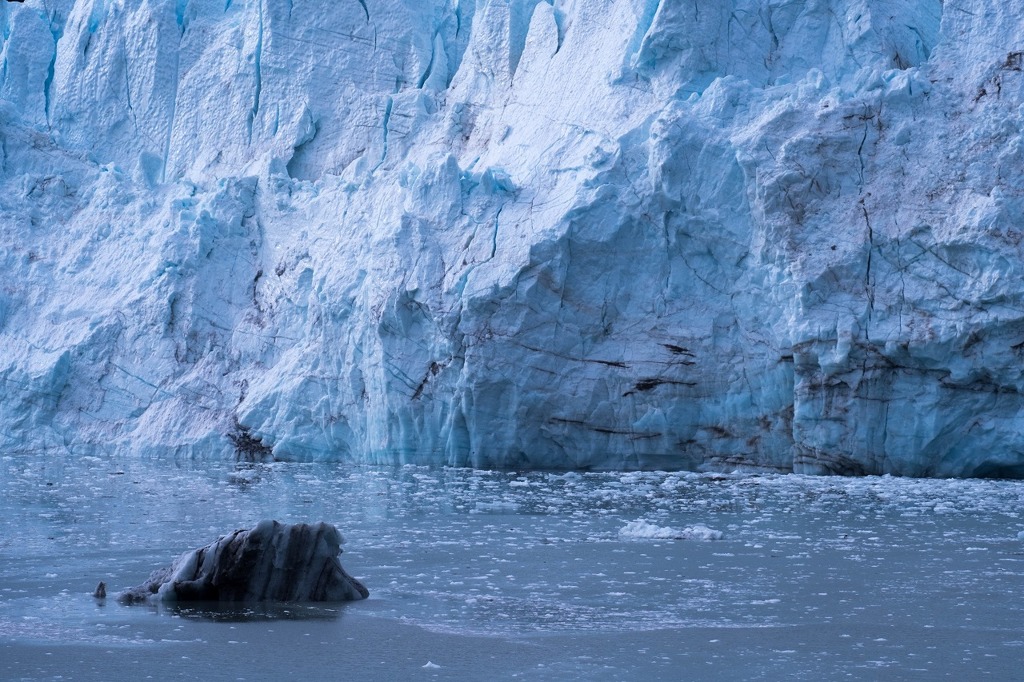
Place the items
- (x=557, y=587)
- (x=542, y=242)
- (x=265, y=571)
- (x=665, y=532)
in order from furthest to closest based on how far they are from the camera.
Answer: (x=542, y=242) → (x=665, y=532) → (x=557, y=587) → (x=265, y=571)

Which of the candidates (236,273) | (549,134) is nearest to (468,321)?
(549,134)

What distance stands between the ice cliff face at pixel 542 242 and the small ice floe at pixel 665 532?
15.4 feet

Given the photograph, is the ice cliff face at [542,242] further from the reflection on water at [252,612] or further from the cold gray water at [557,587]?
the reflection on water at [252,612]

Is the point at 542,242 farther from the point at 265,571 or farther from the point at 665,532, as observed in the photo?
the point at 265,571

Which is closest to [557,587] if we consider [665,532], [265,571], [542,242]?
[265,571]

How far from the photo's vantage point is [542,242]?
39.9ft

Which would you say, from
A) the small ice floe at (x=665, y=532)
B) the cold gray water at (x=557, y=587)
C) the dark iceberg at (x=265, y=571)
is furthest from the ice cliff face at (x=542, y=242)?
the dark iceberg at (x=265, y=571)

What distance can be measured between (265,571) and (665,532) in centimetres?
267

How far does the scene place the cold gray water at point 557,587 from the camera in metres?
3.71

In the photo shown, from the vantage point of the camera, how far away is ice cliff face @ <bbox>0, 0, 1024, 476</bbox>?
36.2ft

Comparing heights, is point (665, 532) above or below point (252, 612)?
above

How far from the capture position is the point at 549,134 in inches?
543

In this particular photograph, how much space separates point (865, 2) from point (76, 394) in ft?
33.2

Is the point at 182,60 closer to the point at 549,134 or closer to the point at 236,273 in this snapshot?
the point at 236,273
